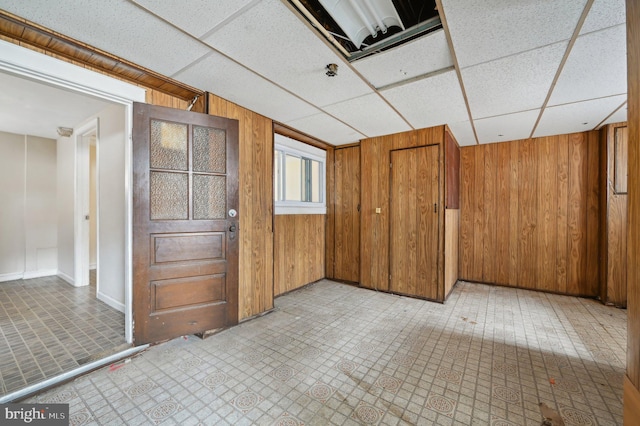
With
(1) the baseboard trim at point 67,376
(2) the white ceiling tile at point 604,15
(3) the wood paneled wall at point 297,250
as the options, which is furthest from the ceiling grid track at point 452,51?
(1) the baseboard trim at point 67,376

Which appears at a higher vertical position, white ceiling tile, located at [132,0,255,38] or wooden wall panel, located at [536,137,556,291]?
white ceiling tile, located at [132,0,255,38]

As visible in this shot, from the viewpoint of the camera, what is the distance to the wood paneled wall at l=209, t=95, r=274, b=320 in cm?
294

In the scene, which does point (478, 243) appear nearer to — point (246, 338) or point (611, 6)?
point (611, 6)

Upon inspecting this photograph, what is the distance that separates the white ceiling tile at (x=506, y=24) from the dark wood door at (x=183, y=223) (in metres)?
2.18

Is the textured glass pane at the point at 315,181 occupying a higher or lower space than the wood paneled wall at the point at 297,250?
higher

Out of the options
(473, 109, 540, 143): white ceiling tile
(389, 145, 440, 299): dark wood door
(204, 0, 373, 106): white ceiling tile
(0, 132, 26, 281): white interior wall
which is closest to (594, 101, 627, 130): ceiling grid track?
(473, 109, 540, 143): white ceiling tile

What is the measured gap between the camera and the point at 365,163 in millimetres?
4340

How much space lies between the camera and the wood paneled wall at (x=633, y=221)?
3.06 feet

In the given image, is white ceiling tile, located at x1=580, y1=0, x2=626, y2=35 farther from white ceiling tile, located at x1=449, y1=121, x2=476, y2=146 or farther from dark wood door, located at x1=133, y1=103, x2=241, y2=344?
dark wood door, located at x1=133, y1=103, x2=241, y2=344

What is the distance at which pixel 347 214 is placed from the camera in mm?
4660

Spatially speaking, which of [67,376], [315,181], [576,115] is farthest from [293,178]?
[576,115]

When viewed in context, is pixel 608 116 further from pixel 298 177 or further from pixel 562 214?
pixel 298 177

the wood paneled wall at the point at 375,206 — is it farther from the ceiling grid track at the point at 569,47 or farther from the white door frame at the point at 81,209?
the white door frame at the point at 81,209

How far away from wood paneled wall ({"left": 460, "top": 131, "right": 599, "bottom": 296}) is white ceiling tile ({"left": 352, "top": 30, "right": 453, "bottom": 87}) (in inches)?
128
